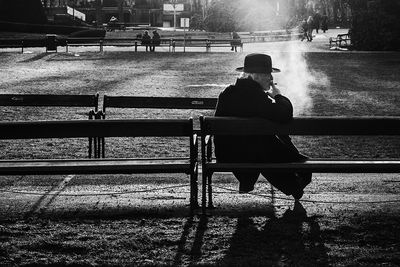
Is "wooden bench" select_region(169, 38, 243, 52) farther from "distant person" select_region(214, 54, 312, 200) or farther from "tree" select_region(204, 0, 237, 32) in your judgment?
"distant person" select_region(214, 54, 312, 200)

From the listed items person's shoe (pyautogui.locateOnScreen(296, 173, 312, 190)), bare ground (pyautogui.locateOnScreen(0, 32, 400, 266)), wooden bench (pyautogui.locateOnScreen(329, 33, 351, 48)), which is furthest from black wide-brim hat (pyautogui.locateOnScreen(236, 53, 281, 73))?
wooden bench (pyautogui.locateOnScreen(329, 33, 351, 48))

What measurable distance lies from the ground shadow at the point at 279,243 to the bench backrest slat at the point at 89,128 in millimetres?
1064

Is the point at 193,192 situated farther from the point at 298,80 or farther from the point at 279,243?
the point at 298,80

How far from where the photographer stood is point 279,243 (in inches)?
222

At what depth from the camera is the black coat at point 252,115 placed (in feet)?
21.3

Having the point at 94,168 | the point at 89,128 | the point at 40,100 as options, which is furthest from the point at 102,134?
the point at 40,100

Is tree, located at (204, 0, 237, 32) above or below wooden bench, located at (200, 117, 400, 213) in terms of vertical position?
above

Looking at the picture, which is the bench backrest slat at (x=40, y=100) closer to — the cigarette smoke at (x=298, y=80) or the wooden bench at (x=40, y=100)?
the wooden bench at (x=40, y=100)

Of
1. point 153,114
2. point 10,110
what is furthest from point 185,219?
point 10,110

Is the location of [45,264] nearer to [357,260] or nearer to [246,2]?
[357,260]

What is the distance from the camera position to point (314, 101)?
710 inches

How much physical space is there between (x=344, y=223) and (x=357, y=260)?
1.01m

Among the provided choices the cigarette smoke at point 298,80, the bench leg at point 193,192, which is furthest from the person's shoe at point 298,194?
the cigarette smoke at point 298,80

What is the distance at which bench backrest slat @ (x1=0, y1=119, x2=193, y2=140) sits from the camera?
6.56 m
